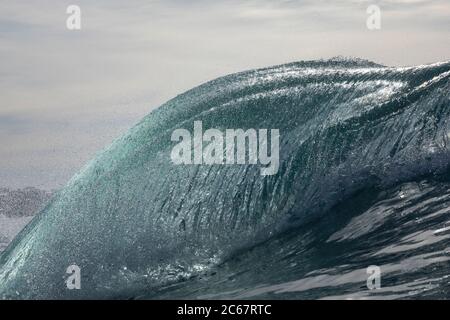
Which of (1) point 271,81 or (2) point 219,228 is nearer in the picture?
(2) point 219,228

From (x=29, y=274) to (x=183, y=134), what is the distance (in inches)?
119

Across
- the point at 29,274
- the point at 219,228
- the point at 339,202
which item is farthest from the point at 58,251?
the point at 339,202

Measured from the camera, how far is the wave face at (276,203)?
9430mm

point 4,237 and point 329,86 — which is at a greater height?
point 329,86

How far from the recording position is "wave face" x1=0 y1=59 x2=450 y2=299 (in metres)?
9.43

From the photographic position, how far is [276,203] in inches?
415

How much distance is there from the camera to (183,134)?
39.1 feet

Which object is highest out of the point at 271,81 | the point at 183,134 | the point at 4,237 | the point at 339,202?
the point at 271,81

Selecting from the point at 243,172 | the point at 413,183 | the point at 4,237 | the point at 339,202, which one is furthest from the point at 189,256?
the point at 4,237

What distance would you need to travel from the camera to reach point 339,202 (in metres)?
10.5
